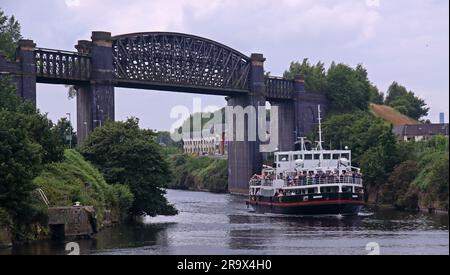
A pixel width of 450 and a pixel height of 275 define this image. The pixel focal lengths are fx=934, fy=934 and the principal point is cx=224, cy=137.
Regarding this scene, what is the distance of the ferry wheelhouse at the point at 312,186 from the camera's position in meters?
84.0

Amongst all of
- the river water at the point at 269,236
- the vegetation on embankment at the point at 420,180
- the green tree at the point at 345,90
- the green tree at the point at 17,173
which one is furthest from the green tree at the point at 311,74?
the green tree at the point at 17,173

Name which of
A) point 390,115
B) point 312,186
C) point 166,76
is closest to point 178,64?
point 166,76

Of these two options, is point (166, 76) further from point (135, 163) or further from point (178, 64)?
point (135, 163)

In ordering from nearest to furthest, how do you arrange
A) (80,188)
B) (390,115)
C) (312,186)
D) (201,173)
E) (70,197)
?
1. (70,197)
2. (80,188)
3. (312,186)
4. (390,115)
5. (201,173)

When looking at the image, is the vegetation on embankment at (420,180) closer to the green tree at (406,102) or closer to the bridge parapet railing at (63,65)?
the bridge parapet railing at (63,65)

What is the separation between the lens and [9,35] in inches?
4771

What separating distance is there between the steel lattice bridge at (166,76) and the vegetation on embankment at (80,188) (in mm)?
28625

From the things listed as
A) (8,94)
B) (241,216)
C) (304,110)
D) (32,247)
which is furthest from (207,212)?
(304,110)

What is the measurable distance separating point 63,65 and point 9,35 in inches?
622

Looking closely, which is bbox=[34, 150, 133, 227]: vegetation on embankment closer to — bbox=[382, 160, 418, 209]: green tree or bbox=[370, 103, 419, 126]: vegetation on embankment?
bbox=[382, 160, 418, 209]: green tree

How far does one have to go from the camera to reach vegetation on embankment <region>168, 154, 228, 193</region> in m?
154

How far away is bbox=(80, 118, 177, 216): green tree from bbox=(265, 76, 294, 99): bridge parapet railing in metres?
56.1

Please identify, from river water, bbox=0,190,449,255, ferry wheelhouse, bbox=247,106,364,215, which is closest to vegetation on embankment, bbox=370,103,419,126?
ferry wheelhouse, bbox=247,106,364,215
